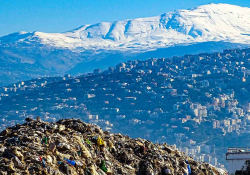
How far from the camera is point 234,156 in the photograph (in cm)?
1858

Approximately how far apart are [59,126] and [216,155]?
16163 centimetres

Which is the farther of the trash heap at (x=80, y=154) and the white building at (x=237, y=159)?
the white building at (x=237, y=159)

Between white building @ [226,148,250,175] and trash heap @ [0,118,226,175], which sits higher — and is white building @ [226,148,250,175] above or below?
below

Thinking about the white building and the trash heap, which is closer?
the trash heap

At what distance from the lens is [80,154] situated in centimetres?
1395

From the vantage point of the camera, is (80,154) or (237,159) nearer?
(80,154)

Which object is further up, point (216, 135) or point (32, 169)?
point (32, 169)

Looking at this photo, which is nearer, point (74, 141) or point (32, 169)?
point (32, 169)

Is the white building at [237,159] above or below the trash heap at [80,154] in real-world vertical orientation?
below

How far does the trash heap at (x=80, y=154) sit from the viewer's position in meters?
12.7

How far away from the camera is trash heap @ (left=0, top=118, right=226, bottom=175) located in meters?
12.7

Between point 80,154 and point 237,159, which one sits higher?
point 80,154

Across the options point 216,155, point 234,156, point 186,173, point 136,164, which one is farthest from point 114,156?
point 216,155

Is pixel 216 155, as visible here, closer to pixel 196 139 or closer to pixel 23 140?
pixel 196 139
